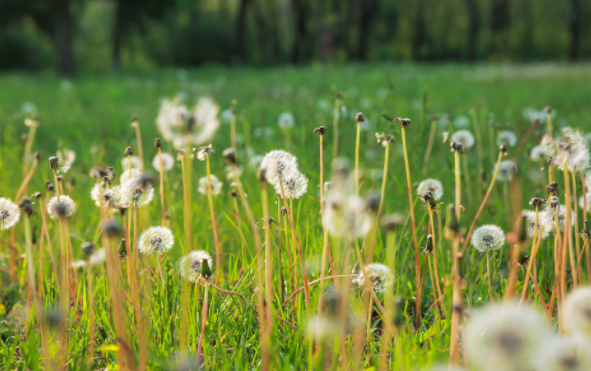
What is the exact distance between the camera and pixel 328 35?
930 inches

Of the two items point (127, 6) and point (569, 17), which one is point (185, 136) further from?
point (569, 17)

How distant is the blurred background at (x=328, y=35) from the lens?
2584 centimetres

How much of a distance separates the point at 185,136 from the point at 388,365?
30.9 inches

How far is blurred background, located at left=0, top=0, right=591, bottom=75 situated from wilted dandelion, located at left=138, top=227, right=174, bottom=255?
2176 centimetres

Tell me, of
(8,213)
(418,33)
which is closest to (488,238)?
(8,213)

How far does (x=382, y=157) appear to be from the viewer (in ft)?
10.6

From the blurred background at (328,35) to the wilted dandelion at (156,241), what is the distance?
71.4ft

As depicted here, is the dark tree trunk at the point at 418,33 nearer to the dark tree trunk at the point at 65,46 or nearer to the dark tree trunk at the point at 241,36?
the dark tree trunk at the point at 241,36

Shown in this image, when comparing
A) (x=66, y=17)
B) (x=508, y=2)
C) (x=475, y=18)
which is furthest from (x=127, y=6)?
(x=508, y=2)

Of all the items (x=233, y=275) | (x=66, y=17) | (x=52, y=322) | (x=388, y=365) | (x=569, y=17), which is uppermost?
(x=569, y=17)

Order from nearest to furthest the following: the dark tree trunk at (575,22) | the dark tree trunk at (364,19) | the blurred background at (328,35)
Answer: the blurred background at (328,35) < the dark tree trunk at (575,22) < the dark tree trunk at (364,19)

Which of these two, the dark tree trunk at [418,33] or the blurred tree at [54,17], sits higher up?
the dark tree trunk at [418,33]

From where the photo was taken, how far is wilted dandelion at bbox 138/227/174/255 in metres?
1.25

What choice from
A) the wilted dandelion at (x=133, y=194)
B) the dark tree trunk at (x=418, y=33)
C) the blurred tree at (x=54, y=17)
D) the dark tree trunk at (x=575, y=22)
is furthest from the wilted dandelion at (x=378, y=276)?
the dark tree trunk at (x=418, y=33)
